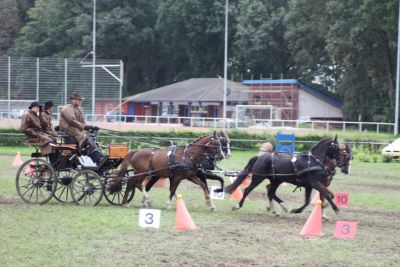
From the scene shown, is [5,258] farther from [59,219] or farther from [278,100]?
[278,100]

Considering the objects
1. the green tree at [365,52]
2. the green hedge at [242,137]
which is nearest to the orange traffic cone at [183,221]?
the green hedge at [242,137]

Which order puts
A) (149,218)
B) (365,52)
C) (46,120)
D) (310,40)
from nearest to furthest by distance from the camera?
(149,218) → (46,120) → (365,52) → (310,40)

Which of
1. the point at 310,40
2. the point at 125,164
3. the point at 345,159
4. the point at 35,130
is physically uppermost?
the point at 310,40

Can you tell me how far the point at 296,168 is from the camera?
46.9 feet

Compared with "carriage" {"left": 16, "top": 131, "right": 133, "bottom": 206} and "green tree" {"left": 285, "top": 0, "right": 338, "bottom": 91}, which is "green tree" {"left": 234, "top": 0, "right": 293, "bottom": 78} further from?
"carriage" {"left": 16, "top": 131, "right": 133, "bottom": 206}

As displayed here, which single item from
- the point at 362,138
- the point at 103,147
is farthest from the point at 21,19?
the point at 103,147

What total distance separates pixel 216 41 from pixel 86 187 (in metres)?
62.4

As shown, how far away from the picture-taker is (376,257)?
32.9 feet

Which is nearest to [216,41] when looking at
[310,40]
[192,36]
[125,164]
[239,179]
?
[192,36]

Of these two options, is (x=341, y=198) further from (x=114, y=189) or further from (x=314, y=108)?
(x=314, y=108)

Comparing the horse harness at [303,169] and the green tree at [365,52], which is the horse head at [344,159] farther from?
the green tree at [365,52]

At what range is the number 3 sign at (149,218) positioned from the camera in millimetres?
11836

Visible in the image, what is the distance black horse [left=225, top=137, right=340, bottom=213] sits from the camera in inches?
557

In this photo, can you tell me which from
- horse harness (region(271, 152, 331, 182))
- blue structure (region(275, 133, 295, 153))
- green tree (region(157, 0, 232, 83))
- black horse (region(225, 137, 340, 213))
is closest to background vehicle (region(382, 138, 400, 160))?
blue structure (region(275, 133, 295, 153))
